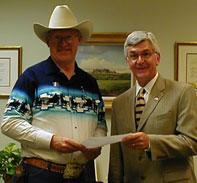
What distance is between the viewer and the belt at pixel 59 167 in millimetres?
1701

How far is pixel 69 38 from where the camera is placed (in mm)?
1805

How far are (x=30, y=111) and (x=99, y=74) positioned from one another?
1.56m

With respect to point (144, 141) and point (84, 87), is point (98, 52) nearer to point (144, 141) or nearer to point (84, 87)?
point (84, 87)

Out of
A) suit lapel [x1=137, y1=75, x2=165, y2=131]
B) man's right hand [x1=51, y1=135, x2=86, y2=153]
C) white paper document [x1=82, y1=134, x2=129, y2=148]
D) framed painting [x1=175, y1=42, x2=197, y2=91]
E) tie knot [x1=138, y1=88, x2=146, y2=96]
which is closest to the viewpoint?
white paper document [x1=82, y1=134, x2=129, y2=148]

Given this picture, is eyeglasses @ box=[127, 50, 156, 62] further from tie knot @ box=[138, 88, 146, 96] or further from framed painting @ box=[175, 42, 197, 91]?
framed painting @ box=[175, 42, 197, 91]

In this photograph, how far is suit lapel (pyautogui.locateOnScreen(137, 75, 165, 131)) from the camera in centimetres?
174

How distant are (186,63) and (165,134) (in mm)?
1665

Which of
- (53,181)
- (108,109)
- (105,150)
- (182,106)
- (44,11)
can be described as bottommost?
(105,150)

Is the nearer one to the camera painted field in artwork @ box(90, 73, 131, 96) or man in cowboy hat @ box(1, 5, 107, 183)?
man in cowboy hat @ box(1, 5, 107, 183)

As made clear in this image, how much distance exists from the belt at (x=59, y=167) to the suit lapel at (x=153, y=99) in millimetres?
414

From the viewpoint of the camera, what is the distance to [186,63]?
3.21m

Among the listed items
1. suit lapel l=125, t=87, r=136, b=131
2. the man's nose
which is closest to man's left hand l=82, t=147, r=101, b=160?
suit lapel l=125, t=87, r=136, b=131

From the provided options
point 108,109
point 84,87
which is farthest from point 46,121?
point 108,109

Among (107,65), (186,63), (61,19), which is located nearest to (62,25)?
(61,19)
